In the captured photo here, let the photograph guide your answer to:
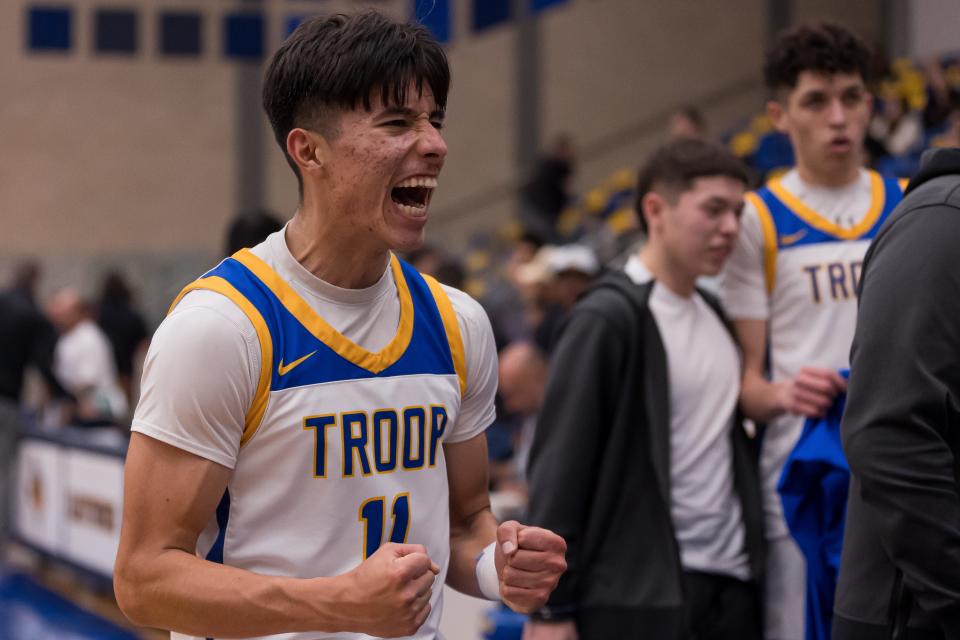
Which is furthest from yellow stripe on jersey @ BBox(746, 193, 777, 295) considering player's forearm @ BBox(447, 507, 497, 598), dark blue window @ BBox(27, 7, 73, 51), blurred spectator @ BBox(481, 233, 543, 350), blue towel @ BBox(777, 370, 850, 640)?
dark blue window @ BBox(27, 7, 73, 51)

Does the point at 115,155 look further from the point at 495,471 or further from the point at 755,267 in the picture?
the point at 755,267

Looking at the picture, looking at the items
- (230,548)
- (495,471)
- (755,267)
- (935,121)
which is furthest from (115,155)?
(230,548)

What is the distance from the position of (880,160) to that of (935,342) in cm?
870

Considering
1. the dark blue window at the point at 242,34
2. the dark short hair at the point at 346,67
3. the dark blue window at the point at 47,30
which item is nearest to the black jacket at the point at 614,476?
the dark short hair at the point at 346,67

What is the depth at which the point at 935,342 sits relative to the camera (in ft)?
7.23

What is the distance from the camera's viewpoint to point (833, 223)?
138 inches

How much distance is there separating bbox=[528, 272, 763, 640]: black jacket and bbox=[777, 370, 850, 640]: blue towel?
0.38 metres

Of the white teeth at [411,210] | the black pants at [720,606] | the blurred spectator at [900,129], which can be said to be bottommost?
the black pants at [720,606]

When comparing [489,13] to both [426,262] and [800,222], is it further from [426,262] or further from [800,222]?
[800,222]

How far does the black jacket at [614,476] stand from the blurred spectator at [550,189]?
1239 centimetres

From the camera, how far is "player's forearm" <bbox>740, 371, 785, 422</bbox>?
3422 mm

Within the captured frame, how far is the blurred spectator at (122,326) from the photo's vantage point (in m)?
12.1

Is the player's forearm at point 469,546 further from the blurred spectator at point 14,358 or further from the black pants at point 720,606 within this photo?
the blurred spectator at point 14,358

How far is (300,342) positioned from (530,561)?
0.51m
